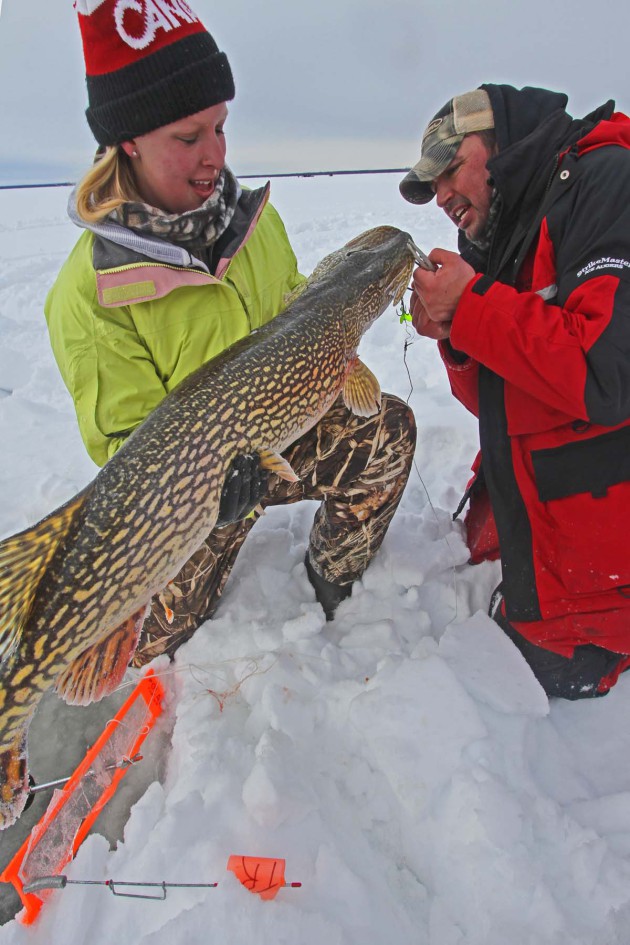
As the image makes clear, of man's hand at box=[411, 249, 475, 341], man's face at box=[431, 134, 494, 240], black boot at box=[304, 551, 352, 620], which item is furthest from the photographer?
black boot at box=[304, 551, 352, 620]

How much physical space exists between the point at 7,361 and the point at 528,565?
5274 mm

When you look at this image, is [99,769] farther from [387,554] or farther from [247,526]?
[387,554]

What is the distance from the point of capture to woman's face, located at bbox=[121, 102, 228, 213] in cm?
191

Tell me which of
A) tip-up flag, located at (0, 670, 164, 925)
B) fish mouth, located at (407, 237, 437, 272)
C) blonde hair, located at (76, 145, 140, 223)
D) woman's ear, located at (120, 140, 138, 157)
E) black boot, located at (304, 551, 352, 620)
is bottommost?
tip-up flag, located at (0, 670, 164, 925)

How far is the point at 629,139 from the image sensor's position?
1812 mm

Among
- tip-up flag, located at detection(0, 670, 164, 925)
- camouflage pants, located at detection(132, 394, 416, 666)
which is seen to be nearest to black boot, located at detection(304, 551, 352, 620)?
camouflage pants, located at detection(132, 394, 416, 666)

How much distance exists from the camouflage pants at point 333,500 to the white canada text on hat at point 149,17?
59.9 inches

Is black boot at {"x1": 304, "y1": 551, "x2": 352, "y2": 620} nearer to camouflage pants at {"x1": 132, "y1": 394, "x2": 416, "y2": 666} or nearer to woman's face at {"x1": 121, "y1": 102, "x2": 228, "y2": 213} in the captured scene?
camouflage pants at {"x1": 132, "y1": 394, "x2": 416, "y2": 666}

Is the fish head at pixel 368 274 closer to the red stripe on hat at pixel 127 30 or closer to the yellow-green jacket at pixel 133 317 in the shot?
the yellow-green jacket at pixel 133 317

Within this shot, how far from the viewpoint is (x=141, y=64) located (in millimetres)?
1810

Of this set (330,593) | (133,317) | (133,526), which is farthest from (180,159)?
(330,593)

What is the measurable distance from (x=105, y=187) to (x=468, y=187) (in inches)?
55.6

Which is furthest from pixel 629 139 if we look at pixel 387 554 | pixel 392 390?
pixel 392 390

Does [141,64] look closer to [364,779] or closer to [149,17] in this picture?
[149,17]
